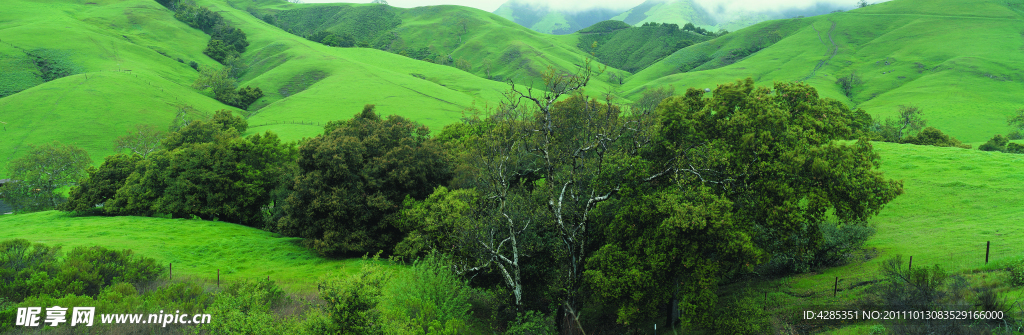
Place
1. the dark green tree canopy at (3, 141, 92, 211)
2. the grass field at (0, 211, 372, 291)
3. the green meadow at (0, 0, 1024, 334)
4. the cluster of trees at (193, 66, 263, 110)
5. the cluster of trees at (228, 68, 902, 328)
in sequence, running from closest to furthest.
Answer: the cluster of trees at (228, 68, 902, 328), the green meadow at (0, 0, 1024, 334), the grass field at (0, 211, 372, 291), the dark green tree canopy at (3, 141, 92, 211), the cluster of trees at (193, 66, 263, 110)

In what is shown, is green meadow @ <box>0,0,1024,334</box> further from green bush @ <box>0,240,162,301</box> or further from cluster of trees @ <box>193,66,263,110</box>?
green bush @ <box>0,240,162,301</box>

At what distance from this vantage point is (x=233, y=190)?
43531 millimetres

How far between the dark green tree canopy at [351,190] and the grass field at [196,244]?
1.84m

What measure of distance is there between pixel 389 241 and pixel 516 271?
56.3 feet

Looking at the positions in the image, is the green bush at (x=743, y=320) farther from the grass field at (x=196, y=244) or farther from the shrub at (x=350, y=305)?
the grass field at (x=196, y=244)

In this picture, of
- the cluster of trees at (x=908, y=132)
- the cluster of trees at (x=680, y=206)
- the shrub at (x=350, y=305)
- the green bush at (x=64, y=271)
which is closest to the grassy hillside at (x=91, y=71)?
the green bush at (x=64, y=271)

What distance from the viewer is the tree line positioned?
17328 millimetres

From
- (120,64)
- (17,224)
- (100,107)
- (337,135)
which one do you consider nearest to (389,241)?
(337,135)

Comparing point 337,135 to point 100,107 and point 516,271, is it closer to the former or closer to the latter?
point 516,271

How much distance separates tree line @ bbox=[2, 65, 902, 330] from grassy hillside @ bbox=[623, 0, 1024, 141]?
83.9 m

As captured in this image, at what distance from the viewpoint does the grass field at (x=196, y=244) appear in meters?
28.7

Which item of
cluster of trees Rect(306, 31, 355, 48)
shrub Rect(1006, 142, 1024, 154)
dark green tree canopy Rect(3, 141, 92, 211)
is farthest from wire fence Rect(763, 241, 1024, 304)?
cluster of trees Rect(306, 31, 355, 48)

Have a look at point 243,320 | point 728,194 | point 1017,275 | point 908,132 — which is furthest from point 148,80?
point 908,132

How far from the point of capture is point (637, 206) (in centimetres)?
1941
